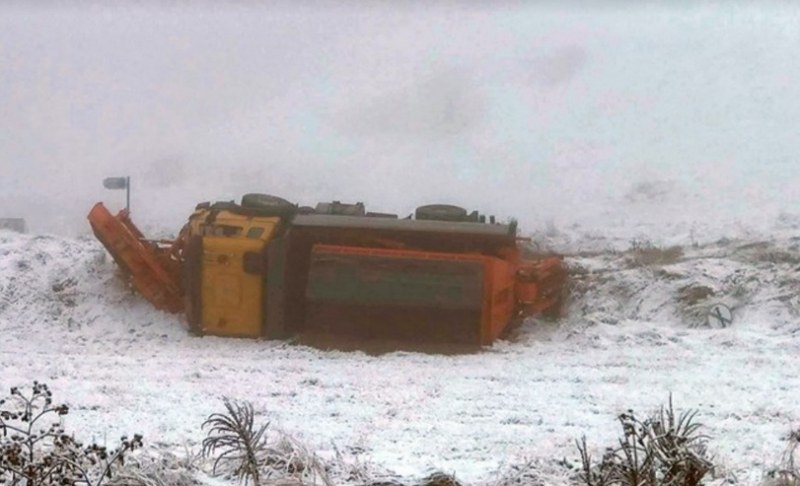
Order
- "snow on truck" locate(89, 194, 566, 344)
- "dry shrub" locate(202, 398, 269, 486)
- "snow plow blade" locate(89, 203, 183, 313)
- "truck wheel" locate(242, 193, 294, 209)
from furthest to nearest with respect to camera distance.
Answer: "snow plow blade" locate(89, 203, 183, 313) → "truck wheel" locate(242, 193, 294, 209) → "snow on truck" locate(89, 194, 566, 344) → "dry shrub" locate(202, 398, 269, 486)

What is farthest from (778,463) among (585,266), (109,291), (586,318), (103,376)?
(109,291)

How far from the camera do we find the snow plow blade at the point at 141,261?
1402 centimetres

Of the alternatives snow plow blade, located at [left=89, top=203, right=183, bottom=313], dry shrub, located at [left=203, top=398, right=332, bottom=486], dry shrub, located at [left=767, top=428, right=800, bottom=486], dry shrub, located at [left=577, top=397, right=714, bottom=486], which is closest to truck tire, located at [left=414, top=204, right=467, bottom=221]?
snow plow blade, located at [left=89, top=203, right=183, bottom=313]

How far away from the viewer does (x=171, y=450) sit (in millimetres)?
6633

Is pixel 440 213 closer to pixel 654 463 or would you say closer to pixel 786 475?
pixel 786 475

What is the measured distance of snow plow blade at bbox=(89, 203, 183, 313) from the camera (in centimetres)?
1402

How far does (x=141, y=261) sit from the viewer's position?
14.1 metres

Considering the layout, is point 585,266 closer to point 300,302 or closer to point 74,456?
point 300,302

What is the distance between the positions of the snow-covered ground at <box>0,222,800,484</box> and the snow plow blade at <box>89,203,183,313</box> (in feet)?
1.07

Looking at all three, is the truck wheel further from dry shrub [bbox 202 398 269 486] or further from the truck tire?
dry shrub [bbox 202 398 269 486]

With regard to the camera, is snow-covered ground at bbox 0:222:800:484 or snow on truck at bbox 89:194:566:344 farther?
snow on truck at bbox 89:194:566:344

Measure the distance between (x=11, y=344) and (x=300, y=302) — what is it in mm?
3702

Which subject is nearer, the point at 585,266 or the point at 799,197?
the point at 585,266

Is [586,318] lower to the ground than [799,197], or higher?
lower
